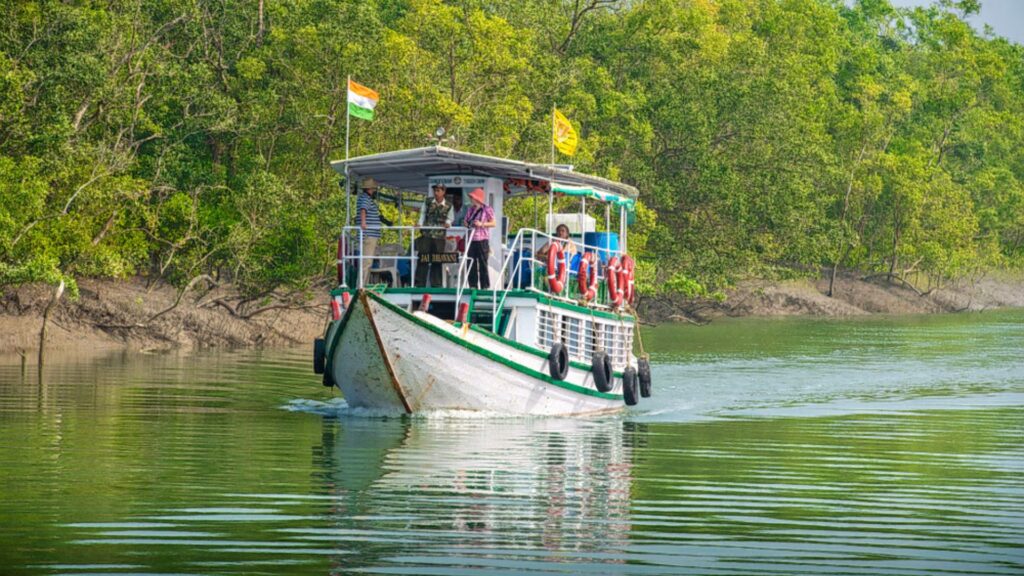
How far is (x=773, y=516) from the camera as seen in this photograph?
14.6 m

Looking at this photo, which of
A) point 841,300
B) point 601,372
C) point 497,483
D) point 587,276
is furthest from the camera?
point 841,300

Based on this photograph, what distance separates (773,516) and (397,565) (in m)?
4.30

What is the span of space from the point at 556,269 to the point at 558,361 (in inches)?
60.1

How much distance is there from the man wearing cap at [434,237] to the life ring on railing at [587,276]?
2351 mm

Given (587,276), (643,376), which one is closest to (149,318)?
(643,376)

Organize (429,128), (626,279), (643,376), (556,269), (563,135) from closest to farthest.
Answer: (556,269) → (563,135) → (626,279) → (643,376) → (429,128)

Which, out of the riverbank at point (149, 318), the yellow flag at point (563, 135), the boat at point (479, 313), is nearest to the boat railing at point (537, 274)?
the boat at point (479, 313)

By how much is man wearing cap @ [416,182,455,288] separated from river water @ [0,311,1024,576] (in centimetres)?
248

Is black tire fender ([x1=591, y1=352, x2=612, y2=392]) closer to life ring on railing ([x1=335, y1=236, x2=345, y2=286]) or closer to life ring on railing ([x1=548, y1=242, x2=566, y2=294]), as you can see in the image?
life ring on railing ([x1=548, y1=242, x2=566, y2=294])

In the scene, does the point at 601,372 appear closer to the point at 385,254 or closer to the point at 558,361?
the point at 558,361

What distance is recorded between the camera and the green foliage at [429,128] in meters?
37.5

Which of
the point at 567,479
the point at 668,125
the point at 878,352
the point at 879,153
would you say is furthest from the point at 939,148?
the point at 567,479

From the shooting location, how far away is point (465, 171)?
24.7 meters

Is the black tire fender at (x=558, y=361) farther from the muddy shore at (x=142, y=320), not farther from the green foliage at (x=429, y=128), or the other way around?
the muddy shore at (x=142, y=320)
